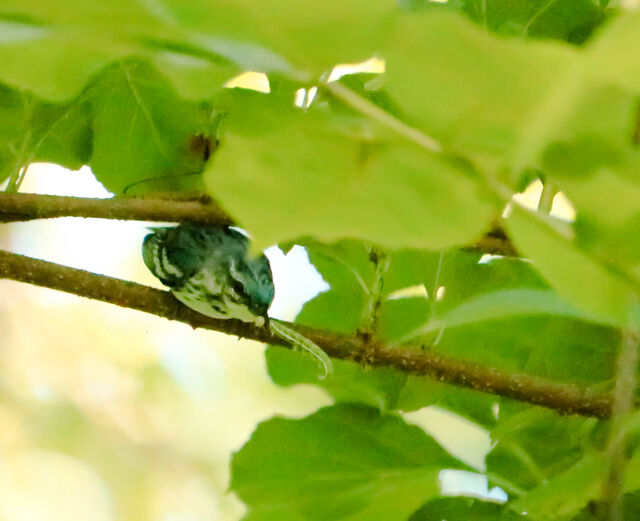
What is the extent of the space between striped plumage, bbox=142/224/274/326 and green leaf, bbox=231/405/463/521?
0.32ft

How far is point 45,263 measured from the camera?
492 millimetres

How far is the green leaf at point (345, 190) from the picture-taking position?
6.8 inches

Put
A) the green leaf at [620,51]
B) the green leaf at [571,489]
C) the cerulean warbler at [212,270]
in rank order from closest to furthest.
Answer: the green leaf at [620,51]
the green leaf at [571,489]
the cerulean warbler at [212,270]

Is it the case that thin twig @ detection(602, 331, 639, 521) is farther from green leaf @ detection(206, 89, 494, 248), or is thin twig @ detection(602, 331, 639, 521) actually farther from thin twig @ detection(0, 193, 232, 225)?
thin twig @ detection(0, 193, 232, 225)

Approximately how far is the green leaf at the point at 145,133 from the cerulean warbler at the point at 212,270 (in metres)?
0.05

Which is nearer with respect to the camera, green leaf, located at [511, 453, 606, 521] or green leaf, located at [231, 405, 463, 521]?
green leaf, located at [511, 453, 606, 521]

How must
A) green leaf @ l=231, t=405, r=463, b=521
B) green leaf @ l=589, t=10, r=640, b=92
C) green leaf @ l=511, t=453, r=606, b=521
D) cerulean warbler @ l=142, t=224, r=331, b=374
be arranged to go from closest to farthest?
1. green leaf @ l=589, t=10, r=640, b=92
2. green leaf @ l=511, t=453, r=606, b=521
3. green leaf @ l=231, t=405, r=463, b=521
4. cerulean warbler @ l=142, t=224, r=331, b=374

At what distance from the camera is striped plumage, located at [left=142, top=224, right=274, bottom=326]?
60cm

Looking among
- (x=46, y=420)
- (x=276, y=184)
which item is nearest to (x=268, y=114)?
(x=276, y=184)

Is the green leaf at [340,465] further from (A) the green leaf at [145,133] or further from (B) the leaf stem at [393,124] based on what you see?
(B) the leaf stem at [393,124]

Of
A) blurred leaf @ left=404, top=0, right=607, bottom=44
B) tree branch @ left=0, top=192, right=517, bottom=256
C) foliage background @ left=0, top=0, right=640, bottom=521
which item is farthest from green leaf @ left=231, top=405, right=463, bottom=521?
blurred leaf @ left=404, top=0, right=607, bottom=44

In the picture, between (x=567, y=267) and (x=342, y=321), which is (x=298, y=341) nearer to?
(x=342, y=321)

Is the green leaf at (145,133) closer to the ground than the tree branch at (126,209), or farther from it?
farther from it

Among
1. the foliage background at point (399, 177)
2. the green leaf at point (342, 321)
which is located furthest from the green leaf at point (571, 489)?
the green leaf at point (342, 321)
